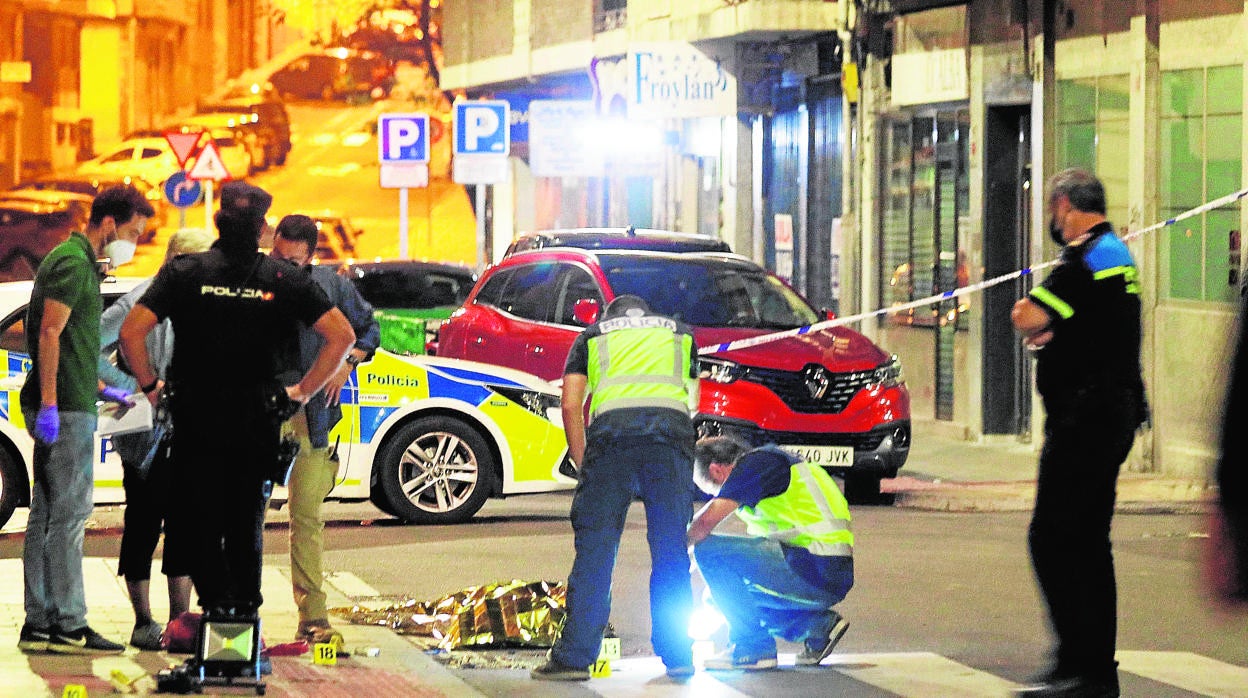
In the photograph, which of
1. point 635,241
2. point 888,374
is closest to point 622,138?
point 635,241

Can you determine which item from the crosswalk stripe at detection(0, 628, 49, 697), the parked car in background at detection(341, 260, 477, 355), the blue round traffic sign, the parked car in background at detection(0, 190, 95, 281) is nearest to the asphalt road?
the crosswalk stripe at detection(0, 628, 49, 697)

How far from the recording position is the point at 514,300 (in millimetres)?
17484

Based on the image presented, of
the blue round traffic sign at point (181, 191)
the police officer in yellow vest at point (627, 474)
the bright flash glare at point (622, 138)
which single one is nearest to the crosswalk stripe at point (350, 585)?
the police officer in yellow vest at point (627, 474)

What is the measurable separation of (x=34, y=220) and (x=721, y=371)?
149 ft

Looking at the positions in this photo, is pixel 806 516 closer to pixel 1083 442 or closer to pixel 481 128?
pixel 1083 442

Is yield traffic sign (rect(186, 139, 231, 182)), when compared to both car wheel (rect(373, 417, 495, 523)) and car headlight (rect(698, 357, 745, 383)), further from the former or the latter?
car wheel (rect(373, 417, 495, 523))

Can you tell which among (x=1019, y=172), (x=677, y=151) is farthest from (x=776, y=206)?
(x=1019, y=172)

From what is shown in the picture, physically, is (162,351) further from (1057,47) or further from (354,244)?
(354,244)

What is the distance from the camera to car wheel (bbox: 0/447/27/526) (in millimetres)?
13461

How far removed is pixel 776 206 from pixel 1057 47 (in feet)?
30.0

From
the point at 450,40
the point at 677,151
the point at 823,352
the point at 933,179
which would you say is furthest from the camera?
the point at 450,40

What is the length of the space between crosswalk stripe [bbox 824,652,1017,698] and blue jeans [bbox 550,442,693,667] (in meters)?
0.74

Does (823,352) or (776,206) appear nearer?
(823,352)

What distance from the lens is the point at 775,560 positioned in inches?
363
